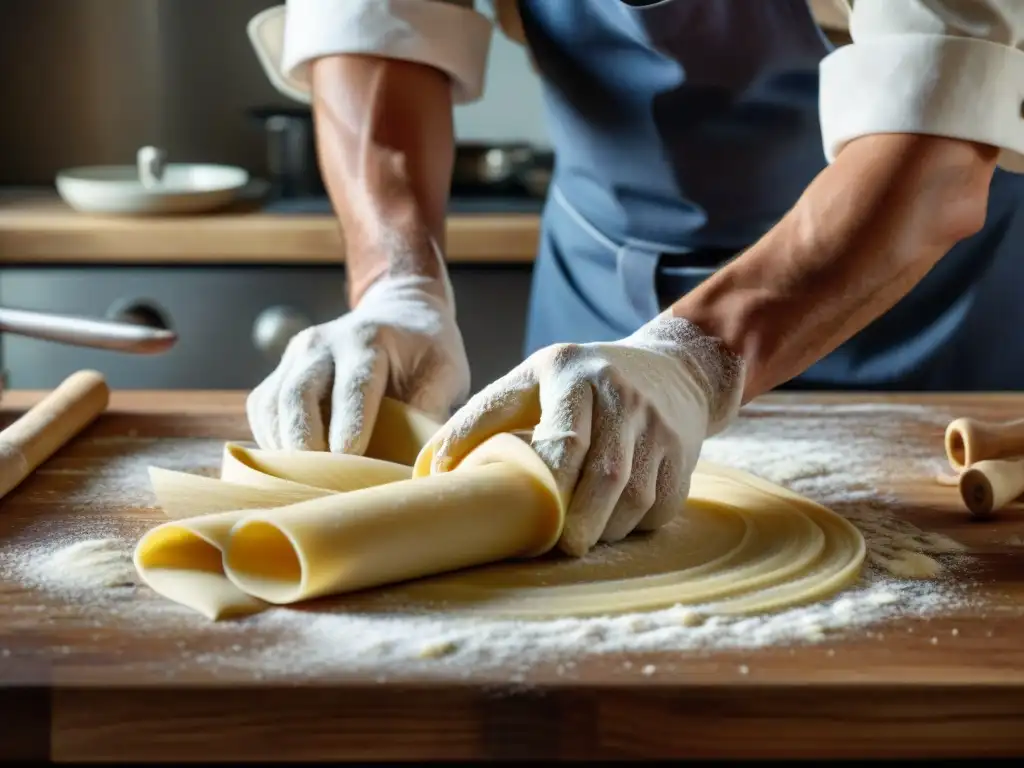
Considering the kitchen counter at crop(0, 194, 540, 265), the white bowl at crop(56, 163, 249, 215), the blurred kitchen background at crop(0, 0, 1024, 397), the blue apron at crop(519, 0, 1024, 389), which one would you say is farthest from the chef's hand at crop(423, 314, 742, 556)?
the white bowl at crop(56, 163, 249, 215)

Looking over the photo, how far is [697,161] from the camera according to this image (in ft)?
5.71

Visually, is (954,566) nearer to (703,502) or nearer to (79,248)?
(703,502)

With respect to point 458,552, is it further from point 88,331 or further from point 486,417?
point 88,331

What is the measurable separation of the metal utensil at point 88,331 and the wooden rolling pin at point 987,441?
0.82 meters

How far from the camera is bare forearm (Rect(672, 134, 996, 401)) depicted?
4.04 feet

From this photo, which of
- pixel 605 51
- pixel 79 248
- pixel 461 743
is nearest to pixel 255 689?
pixel 461 743

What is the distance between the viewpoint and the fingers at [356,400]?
1.24 meters

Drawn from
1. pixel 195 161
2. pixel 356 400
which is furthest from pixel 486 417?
pixel 195 161

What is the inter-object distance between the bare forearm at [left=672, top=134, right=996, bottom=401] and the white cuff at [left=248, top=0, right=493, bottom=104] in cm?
61

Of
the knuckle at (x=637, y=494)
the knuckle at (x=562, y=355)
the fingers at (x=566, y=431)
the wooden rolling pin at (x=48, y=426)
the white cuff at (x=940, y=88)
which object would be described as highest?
the white cuff at (x=940, y=88)

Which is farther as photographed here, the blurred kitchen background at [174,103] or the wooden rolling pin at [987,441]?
the blurred kitchen background at [174,103]

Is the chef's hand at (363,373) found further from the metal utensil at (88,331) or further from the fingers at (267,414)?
the metal utensil at (88,331)

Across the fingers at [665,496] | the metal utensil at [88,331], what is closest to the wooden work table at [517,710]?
the fingers at [665,496]

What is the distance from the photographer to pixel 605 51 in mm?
1730
